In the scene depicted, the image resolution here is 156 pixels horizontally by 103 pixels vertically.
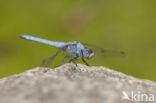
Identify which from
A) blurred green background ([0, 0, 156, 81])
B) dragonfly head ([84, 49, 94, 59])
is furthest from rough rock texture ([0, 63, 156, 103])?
blurred green background ([0, 0, 156, 81])

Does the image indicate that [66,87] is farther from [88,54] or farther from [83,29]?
[83,29]

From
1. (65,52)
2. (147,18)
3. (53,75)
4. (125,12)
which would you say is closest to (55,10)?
(125,12)

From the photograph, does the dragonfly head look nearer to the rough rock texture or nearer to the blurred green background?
the rough rock texture

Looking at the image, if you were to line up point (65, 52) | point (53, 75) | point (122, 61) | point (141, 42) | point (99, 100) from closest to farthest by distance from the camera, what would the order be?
point (99, 100), point (53, 75), point (65, 52), point (122, 61), point (141, 42)

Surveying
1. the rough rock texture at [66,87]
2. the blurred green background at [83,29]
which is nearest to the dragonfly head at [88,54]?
the rough rock texture at [66,87]

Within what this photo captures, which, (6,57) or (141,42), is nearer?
(6,57)

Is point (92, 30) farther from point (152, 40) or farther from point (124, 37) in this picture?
point (152, 40)

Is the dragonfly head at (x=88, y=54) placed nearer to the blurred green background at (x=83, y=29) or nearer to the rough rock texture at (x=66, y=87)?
the rough rock texture at (x=66, y=87)

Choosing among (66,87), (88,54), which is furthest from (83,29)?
(66,87)
